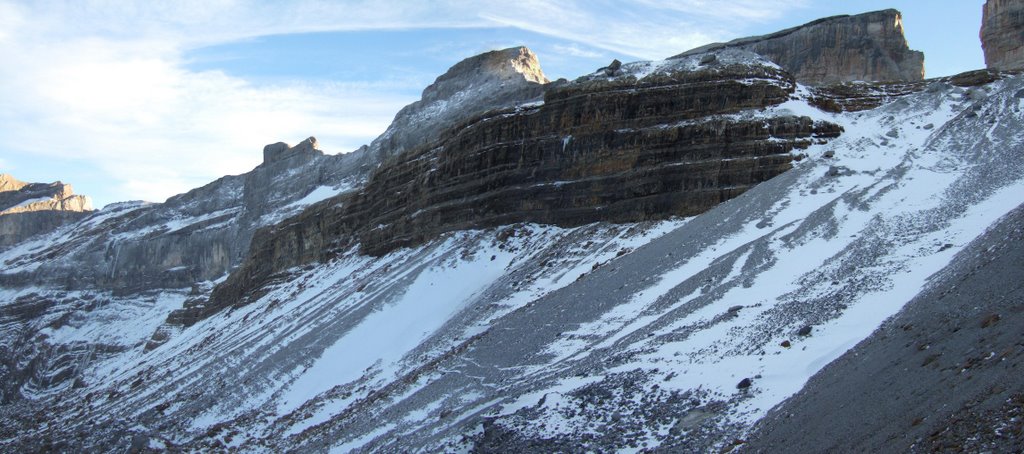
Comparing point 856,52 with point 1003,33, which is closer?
point 1003,33

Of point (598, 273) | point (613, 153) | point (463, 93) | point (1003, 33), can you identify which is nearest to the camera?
point (598, 273)

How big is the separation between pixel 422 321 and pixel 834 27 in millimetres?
48658

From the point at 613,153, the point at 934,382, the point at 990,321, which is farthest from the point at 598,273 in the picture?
the point at 934,382


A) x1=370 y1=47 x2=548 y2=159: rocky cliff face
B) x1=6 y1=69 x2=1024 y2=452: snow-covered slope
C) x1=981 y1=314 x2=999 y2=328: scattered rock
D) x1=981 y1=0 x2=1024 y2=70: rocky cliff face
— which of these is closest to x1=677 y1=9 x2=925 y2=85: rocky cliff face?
x1=981 y1=0 x2=1024 y2=70: rocky cliff face

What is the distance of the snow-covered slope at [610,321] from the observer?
27266 millimetres

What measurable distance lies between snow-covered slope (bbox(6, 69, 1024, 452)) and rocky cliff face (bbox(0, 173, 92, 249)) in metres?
110

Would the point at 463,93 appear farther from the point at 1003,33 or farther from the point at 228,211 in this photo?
the point at 228,211

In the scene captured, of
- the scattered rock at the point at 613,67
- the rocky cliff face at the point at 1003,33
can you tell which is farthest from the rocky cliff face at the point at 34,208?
the rocky cliff face at the point at 1003,33

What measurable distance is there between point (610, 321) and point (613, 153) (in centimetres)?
2330

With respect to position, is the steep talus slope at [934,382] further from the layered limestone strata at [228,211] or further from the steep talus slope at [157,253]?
the layered limestone strata at [228,211]

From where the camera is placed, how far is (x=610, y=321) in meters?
37.8

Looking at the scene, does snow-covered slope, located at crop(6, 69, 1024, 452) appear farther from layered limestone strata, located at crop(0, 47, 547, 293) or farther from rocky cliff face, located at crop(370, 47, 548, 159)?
layered limestone strata, located at crop(0, 47, 547, 293)

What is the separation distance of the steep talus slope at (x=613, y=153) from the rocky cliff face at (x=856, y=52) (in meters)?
19.4

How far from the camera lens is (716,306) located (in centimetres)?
3366
